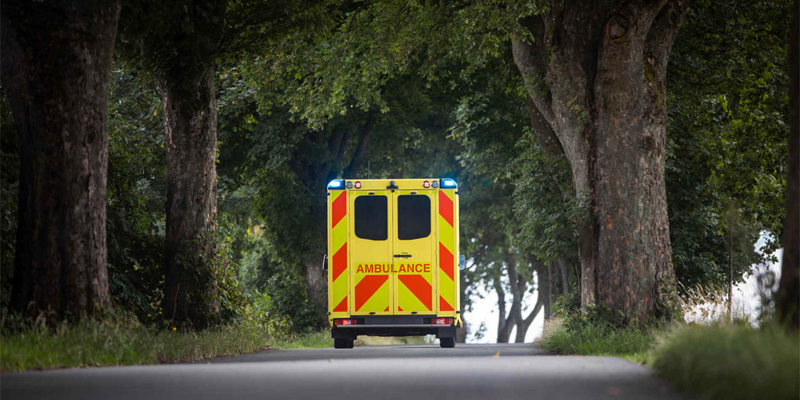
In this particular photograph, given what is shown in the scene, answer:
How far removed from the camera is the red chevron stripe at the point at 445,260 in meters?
15.5

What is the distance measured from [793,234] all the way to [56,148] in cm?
750

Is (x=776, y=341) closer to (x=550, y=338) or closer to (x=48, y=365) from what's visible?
(x=48, y=365)

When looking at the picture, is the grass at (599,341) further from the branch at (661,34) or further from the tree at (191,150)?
the tree at (191,150)

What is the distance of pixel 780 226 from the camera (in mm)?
20328

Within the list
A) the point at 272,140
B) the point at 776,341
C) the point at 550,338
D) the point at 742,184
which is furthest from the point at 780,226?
the point at 776,341

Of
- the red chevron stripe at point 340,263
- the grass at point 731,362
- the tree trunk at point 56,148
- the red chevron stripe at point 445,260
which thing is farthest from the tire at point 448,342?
the tree trunk at point 56,148

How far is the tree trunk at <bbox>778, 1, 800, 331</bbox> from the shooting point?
298 inches

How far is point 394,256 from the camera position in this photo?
15.6m

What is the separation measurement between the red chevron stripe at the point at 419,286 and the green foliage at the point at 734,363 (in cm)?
778

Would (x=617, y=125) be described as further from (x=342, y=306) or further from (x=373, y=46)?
(x=373, y=46)

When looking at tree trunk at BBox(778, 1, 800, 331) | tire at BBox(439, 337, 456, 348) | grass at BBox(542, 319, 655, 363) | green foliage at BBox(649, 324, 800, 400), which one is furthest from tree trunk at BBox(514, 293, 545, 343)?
green foliage at BBox(649, 324, 800, 400)

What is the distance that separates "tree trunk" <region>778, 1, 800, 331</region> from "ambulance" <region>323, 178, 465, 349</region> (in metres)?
8.07

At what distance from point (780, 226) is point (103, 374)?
16.3 m

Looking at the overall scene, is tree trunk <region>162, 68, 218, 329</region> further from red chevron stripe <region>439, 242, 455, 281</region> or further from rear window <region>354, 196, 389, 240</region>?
red chevron stripe <region>439, 242, 455, 281</region>
